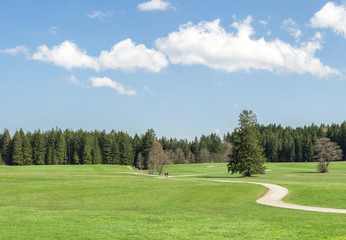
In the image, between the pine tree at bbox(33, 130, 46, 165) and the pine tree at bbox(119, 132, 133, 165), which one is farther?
the pine tree at bbox(119, 132, 133, 165)

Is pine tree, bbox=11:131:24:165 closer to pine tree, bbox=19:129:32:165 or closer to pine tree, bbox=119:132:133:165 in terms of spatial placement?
pine tree, bbox=19:129:32:165

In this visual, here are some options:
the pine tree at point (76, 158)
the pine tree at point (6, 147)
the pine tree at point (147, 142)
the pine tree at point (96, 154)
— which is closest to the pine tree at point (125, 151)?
the pine tree at point (96, 154)

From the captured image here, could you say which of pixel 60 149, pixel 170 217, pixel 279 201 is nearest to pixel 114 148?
pixel 60 149

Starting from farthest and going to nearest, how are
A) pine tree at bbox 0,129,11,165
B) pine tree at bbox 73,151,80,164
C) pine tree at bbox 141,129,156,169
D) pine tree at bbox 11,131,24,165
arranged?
pine tree at bbox 73,151,80,164
pine tree at bbox 0,129,11,165
pine tree at bbox 11,131,24,165
pine tree at bbox 141,129,156,169

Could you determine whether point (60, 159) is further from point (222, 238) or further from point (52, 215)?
point (222, 238)

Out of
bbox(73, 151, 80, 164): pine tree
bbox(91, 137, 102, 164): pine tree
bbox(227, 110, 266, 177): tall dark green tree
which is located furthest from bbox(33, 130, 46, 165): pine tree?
bbox(227, 110, 266, 177): tall dark green tree

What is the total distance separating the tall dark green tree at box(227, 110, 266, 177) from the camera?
57188 mm

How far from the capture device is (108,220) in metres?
16.4

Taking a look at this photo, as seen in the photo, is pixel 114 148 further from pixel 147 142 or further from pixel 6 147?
pixel 6 147

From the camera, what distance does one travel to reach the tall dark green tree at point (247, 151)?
5719 cm

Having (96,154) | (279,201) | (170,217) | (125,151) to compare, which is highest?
(125,151)

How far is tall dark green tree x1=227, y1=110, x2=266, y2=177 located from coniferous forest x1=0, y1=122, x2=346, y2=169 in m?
48.3

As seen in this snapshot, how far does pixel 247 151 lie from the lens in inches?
2261

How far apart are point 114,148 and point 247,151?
77497 mm
